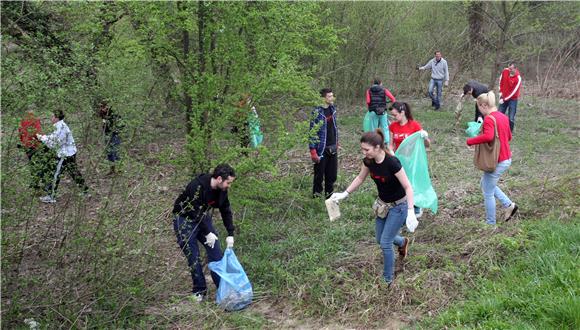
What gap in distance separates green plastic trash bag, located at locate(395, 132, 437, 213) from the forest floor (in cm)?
35

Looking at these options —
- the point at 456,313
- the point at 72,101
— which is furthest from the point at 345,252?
the point at 72,101

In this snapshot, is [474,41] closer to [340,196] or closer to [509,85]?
[509,85]

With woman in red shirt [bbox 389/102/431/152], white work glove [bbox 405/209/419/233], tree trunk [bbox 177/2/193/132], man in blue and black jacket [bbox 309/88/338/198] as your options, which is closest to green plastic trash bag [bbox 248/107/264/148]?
tree trunk [bbox 177/2/193/132]

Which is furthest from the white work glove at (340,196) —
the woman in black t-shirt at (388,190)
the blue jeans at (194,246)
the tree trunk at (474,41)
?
the tree trunk at (474,41)

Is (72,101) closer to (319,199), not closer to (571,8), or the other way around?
(319,199)

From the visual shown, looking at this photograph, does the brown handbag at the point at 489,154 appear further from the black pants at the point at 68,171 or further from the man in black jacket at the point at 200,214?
the black pants at the point at 68,171

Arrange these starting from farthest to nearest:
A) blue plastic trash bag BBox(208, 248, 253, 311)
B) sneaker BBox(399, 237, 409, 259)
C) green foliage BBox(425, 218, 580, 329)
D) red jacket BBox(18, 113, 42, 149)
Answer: sneaker BBox(399, 237, 409, 259) < blue plastic trash bag BBox(208, 248, 253, 311) < red jacket BBox(18, 113, 42, 149) < green foliage BBox(425, 218, 580, 329)

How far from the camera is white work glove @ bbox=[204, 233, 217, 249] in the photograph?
511cm

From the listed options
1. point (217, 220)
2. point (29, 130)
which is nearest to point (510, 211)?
point (217, 220)

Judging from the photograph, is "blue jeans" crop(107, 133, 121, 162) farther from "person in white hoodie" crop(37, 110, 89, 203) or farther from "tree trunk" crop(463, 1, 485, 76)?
"tree trunk" crop(463, 1, 485, 76)

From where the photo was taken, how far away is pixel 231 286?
4973 mm

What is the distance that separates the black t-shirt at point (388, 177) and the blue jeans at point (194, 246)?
67.0 inches

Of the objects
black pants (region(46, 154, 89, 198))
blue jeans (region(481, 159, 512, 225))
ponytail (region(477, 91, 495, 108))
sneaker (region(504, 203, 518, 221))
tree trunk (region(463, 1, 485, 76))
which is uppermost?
tree trunk (region(463, 1, 485, 76))

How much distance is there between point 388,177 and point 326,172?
3.02m
